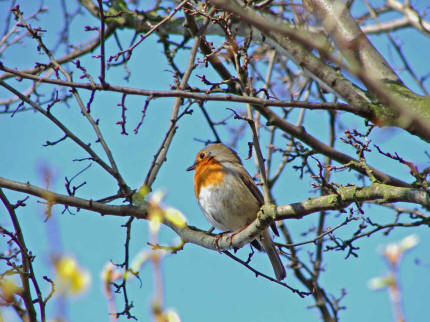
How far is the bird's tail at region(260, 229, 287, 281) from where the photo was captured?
5.50 meters

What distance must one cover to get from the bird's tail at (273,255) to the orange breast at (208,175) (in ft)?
2.48

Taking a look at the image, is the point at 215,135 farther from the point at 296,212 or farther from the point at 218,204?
the point at 296,212

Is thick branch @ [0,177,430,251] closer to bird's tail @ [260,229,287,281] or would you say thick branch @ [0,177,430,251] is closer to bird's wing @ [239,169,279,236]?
bird's wing @ [239,169,279,236]

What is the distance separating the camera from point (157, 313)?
3.46 ft

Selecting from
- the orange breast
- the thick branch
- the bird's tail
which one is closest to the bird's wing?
the orange breast

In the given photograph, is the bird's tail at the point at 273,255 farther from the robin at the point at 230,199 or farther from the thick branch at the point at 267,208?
the thick branch at the point at 267,208

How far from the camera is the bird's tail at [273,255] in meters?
5.50

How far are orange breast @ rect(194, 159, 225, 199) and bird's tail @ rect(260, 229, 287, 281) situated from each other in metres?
0.76

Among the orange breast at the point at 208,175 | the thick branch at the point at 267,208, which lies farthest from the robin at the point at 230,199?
the thick branch at the point at 267,208

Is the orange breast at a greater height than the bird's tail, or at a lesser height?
greater

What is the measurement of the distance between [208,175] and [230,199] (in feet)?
1.28

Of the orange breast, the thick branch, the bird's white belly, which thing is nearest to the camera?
the thick branch

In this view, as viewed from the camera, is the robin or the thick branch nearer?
the thick branch

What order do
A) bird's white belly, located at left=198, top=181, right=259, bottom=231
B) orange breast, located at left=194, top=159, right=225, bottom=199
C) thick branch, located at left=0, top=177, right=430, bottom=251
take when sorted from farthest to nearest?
orange breast, located at left=194, top=159, right=225, bottom=199 < bird's white belly, located at left=198, top=181, right=259, bottom=231 < thick branch, located at left=0, top=177, right=430, bottom=251
